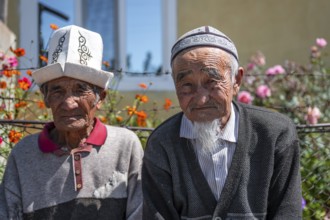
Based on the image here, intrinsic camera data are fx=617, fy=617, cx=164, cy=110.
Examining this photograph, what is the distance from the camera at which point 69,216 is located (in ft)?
9.84

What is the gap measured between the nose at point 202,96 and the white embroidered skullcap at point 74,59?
0.57 metres

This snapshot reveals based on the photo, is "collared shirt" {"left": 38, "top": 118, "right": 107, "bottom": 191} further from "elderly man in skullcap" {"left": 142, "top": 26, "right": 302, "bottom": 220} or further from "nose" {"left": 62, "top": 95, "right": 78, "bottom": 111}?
"elderly man in skullcap" {"left": 142, "top": 26, "right": 302, "bottom": 220}

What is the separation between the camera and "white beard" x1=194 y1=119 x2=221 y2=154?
276 centimetres

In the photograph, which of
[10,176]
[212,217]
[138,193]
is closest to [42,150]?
[10,176]

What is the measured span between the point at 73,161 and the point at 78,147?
0.28ft

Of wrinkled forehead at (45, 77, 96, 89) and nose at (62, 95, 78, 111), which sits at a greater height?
→ wrinkled forehead at (45, 77, 96, 89)

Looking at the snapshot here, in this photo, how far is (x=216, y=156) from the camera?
2822 mm

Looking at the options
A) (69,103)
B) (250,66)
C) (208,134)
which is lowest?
(208,134)

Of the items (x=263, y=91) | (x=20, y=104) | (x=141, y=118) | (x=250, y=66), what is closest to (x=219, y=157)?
(x=141, y=118)

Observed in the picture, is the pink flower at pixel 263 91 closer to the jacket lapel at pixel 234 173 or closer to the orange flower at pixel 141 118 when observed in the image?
the orange flower at pixel 141 118

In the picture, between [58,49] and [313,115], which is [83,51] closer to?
[58,49]

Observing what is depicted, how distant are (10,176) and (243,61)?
4.06 m

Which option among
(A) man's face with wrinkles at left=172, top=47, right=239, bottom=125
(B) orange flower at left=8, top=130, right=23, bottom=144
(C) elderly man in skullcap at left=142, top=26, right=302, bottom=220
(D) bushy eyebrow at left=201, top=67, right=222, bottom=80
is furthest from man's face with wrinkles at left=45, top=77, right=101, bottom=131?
(B) orange flower at left=8, top=130, right=23, bottom=144

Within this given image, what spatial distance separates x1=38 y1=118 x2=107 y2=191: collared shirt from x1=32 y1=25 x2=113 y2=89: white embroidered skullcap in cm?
25
